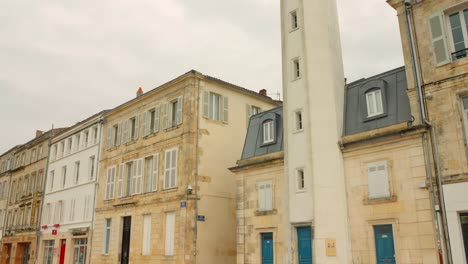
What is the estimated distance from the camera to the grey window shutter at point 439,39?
1264cm

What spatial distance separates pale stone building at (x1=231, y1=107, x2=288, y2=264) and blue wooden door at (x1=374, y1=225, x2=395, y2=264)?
332 cm

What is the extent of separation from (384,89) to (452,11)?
121 inches

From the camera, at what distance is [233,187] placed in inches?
859

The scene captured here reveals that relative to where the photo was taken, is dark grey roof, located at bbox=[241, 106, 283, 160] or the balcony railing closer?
the balcony railing

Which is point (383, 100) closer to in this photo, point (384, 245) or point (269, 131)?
point (384, 245)

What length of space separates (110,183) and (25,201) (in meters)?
Result: 15.1

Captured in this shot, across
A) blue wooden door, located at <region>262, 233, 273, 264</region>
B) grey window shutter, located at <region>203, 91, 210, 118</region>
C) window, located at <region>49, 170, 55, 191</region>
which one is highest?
grey window shutter, located at <region>203, 91, 210, 118</region>

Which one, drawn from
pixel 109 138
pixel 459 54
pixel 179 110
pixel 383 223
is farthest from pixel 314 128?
pixel 109 138

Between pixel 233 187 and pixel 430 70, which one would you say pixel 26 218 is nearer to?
pixel 233 187

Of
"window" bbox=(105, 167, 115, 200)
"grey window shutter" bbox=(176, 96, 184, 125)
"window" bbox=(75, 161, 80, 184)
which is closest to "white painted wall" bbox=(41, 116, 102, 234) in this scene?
"window" bbox=(75, 161, 80, 184)

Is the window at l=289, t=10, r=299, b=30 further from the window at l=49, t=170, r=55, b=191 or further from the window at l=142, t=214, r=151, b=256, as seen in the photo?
the window at l=49, t=170, r=55, b=191

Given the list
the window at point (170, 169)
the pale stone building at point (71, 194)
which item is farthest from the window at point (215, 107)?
the pale stone building at point (71, 194)

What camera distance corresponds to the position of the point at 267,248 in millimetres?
16406

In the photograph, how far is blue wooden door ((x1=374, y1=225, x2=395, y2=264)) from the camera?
12.7 meters
